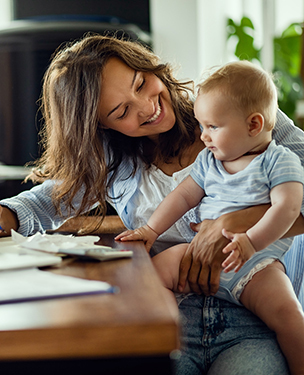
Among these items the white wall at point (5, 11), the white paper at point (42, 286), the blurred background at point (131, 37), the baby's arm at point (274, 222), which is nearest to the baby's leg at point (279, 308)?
the baby's arm at point (274, 222)

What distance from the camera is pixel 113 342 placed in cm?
48

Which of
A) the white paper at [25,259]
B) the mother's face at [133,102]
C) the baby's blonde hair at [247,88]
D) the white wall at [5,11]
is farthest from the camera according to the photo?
the white wall at [5,11]

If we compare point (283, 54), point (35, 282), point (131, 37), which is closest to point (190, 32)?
point (131, 37)

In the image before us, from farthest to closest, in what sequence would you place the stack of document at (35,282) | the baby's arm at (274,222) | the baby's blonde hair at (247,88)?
the baby's blonde hair at (247,88)
the baby's arm at (274,222)
the stack of document at (35,282)

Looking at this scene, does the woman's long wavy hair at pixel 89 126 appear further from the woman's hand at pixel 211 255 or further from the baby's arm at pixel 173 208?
the woman's hand at pixel 211 255

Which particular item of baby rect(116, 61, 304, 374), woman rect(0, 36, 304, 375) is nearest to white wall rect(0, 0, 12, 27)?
woman rect(0, 36, 304, 375)

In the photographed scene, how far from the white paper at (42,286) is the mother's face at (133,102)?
29.4 inches

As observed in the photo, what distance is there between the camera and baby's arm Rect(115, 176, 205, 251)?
1.20 metres

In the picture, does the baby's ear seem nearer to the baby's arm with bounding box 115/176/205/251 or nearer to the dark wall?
the baby's arm with bounding box 115/176/205/251

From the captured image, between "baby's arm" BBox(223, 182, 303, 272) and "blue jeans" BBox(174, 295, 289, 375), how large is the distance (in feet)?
0.53

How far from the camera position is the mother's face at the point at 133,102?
1327 millimetres

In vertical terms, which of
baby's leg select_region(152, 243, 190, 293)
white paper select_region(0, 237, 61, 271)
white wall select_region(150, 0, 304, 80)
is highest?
white wall select_region(150, 0, 304, 80)

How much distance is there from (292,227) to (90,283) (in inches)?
25.2

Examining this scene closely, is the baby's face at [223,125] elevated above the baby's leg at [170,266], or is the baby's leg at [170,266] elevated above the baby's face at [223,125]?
the baby's face at [223,125]
